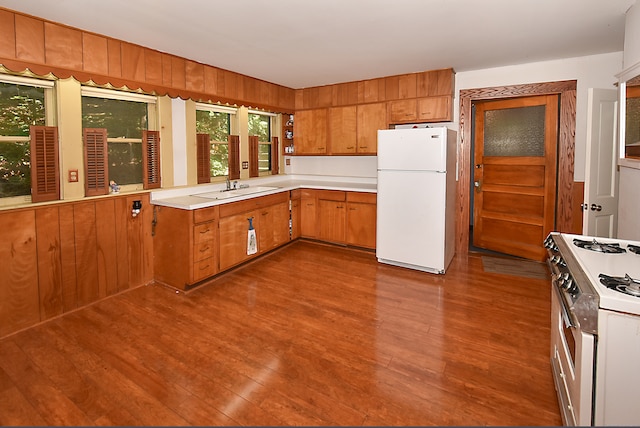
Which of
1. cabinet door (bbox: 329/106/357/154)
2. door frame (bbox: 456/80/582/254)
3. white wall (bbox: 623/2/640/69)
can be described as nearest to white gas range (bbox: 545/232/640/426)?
white wall (bbox: 623/2/640/69)

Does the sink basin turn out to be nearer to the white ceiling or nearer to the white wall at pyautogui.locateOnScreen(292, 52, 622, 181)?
the white ceiling

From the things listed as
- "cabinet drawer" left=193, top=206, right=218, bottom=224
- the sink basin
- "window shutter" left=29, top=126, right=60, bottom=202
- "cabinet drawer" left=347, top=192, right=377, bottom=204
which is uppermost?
"window shutter" left=29, top=126, right=60, bottom=202

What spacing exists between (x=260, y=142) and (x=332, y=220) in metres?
1.64

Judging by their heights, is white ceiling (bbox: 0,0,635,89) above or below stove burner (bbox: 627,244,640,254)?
above

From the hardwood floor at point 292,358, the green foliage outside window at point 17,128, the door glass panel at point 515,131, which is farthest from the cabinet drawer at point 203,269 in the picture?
the door glass panel at point 515,131

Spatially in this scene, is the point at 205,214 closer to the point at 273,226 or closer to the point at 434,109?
the point at 273,226

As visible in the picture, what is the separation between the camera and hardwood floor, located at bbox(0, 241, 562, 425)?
1.89 m

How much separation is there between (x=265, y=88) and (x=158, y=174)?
2.04 m

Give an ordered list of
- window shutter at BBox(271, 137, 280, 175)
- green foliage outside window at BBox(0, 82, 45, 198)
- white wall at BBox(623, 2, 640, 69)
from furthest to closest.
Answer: window shutter at BBox(271, 137, 280, 175)
green foliage outside window at BBox(0, 82, 45, 198)
white wall at BBox(623, 2, 640, 69)

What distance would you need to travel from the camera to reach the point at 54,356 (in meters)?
2.40

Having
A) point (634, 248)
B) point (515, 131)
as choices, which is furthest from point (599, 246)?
point (515, 131)

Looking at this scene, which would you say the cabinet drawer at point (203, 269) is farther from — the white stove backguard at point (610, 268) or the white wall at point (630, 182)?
the white wall at point (630, 182)

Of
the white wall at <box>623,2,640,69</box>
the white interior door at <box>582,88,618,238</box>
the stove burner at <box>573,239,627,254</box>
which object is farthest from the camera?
→ the white interior door at <box>582,88,618,238</box>

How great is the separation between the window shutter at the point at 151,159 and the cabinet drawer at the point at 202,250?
82cm
